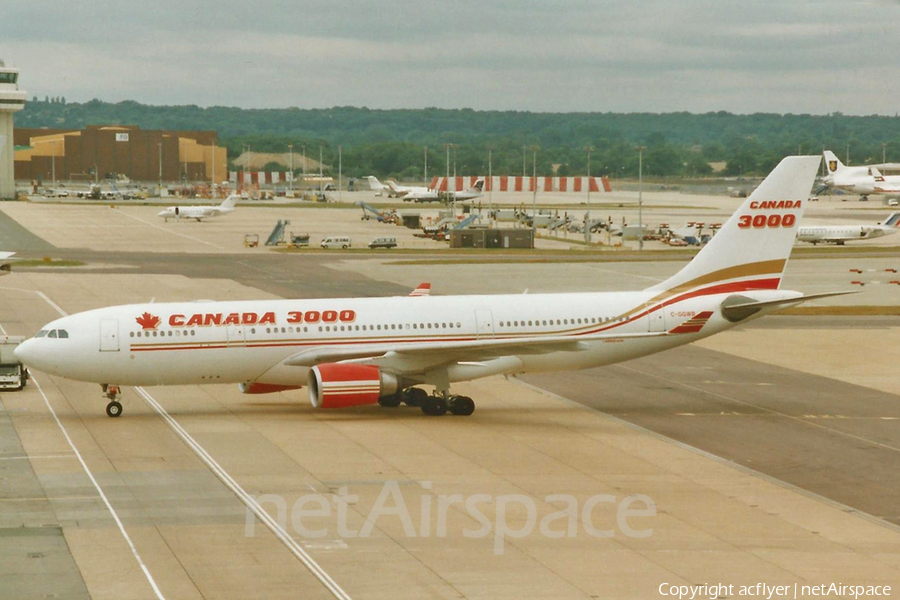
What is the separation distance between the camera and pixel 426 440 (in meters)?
37.8

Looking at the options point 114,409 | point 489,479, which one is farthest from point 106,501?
point 114,409

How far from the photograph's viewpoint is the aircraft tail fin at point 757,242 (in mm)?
45312

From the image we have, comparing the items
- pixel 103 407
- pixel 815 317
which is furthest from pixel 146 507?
pixel 815 317

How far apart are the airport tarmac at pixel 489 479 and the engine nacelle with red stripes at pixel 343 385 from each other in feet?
2.80

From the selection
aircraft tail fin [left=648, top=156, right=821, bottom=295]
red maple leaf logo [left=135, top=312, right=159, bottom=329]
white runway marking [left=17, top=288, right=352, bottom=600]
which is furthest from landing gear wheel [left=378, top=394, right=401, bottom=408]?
aircraft tail fin [left=648, top=156, right=821, bottom=295]

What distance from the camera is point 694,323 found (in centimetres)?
4403

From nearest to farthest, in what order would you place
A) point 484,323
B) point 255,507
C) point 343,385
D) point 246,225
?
point 255,507
point 343,385
point 484,323
point 246,225

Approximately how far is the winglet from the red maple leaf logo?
17.9 metres

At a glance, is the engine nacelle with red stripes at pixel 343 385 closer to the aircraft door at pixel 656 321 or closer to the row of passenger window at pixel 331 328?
the row of passenger window at pixel 331 328

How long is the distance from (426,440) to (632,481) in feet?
24.4

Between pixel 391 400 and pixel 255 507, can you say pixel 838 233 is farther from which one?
pixel 255 507

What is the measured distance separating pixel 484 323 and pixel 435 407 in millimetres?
3472

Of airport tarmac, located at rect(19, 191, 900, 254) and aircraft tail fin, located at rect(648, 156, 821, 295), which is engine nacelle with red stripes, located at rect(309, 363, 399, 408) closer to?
aircraft tail fin, located at rect(648, 156, 821, 295)

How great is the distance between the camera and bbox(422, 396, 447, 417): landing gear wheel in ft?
138
